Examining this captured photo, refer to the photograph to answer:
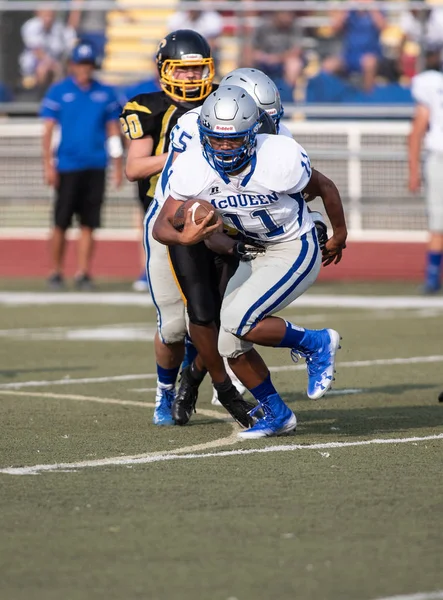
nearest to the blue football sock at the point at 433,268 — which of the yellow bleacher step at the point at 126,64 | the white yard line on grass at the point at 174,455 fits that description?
the yellow bleacher step at the point at 126,64

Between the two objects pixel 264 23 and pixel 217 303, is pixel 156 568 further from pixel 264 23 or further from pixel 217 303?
pixel 264 23

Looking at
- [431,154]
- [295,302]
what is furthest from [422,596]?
[431,154]

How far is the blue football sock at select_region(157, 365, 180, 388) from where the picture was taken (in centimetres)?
720

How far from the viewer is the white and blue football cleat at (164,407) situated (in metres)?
7.02

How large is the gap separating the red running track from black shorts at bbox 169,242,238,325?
29.8ft

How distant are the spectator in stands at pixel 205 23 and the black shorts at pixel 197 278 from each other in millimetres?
9989

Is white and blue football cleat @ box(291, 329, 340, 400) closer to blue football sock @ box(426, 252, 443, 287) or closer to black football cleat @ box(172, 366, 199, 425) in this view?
black football cleat @ box(172, 366, 199, 425)

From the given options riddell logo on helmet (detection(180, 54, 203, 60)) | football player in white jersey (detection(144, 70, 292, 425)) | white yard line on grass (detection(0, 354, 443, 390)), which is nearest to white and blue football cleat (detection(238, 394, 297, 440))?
football player in white jersey (detection(144, 70, 292, 425))

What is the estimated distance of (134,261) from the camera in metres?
16.3

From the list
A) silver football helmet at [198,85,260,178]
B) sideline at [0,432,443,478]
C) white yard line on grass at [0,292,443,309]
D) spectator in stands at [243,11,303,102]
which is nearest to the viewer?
sideline at [0,432,443,478]

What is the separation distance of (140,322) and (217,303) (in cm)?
528

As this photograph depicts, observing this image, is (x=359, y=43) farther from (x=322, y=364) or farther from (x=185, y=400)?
(x=322, y=364)

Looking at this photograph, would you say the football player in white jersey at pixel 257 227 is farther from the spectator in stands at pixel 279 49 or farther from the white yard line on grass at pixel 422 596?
the spectator in stands at pixel 279 49

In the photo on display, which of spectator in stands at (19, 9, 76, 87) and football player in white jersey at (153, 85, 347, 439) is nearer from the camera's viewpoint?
football player in white jersey at (153, 85, 347, 439)
